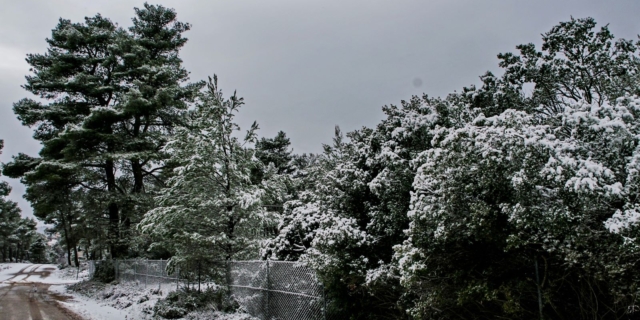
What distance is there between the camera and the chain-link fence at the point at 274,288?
26.5 feet

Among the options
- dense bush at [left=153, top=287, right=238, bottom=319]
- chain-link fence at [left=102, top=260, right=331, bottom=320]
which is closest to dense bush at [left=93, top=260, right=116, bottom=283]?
chain-link fence at [left=102, top=260, right=331, bottom=320]

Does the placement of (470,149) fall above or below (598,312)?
above

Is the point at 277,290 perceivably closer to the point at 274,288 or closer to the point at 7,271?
the point at 274,288

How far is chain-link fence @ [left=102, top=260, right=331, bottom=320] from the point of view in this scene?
8.09 meters

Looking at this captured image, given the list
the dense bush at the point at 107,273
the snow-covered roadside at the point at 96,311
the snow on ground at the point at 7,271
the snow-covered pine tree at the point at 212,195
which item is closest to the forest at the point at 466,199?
the snow-covered pine tree at the point at 212,195

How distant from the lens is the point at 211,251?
11211 mm

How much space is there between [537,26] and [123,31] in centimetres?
2230

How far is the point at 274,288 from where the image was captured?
9242 millimetres

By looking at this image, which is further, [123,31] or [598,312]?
[123,31]

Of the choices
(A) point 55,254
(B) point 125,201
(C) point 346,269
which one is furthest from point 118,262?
(A) point 55,254

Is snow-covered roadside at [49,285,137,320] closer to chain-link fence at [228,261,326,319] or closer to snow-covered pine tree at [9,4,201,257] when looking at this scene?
chain-link fence at [228,261,326,319]

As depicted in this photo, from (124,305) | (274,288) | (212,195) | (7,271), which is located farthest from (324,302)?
(7,271)

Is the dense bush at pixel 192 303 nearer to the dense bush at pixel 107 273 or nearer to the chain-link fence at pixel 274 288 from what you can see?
the chain-link fence at pixel 274 288

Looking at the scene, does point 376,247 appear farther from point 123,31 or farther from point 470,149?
point 123,31
